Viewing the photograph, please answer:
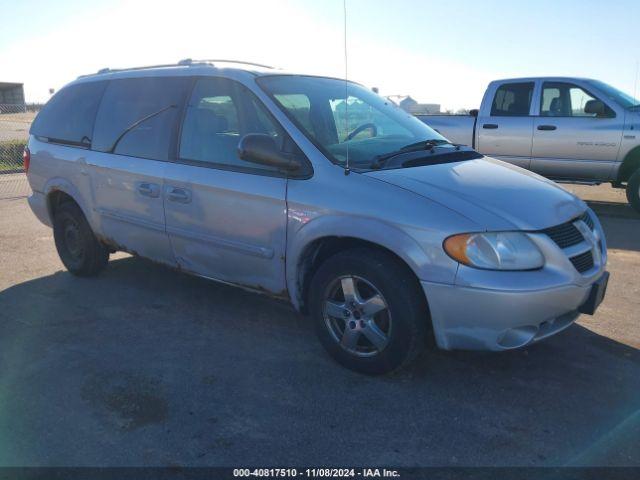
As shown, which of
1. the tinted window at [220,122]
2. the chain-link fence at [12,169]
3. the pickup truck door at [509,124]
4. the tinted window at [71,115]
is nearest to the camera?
the tinted window at [220,122]

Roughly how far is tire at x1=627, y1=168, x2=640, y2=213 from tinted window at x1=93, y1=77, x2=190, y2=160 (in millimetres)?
6846

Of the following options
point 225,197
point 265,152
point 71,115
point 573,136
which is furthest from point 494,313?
point 573,136

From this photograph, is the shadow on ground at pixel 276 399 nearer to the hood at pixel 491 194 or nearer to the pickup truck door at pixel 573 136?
the hood at pixel 491 194

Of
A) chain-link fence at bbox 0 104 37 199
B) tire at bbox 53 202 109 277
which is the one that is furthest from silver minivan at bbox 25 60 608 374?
chain-link fence at bbox 0 104 37 199

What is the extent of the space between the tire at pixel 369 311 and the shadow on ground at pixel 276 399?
0.53 feet

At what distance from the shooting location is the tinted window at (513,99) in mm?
8952

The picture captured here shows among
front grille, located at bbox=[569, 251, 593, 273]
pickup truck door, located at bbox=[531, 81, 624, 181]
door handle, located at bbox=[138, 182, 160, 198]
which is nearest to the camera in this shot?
front grille, located at bbox=[569, 251, 593, 273]

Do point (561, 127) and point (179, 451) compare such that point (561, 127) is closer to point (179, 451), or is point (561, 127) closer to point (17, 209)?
point (179, 451)

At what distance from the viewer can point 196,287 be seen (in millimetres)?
5000

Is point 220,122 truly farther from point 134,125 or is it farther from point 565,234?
point 565,234

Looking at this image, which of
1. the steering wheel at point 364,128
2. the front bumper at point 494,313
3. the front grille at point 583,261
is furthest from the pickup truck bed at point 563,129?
the front bumper at point 494,313

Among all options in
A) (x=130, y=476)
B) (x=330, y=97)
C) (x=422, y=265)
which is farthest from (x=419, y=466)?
(x=330, y=97)

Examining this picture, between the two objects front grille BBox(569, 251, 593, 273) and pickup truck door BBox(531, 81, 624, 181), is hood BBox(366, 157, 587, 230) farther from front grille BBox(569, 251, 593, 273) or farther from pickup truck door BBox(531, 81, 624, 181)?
pickup truck door BBox(531, 81, 624, 181)

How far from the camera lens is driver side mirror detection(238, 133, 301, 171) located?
11.0 ft
